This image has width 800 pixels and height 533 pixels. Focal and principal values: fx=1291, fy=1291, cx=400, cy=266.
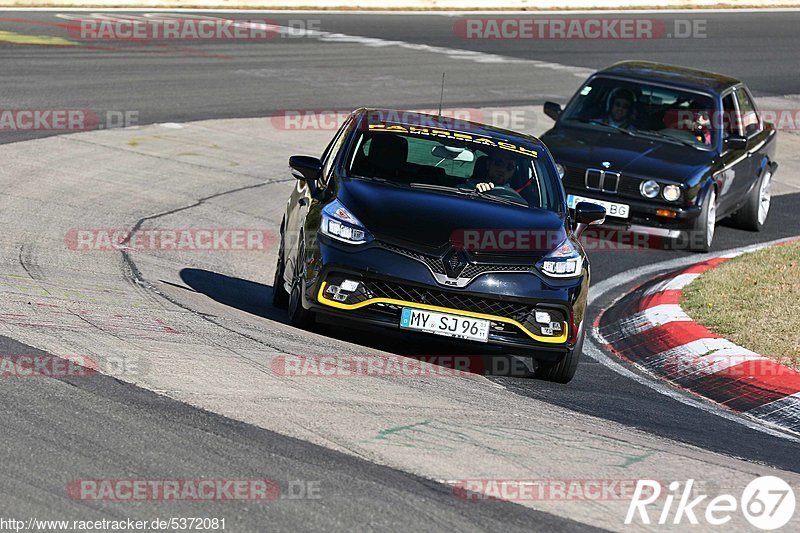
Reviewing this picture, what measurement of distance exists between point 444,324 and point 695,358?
223cm

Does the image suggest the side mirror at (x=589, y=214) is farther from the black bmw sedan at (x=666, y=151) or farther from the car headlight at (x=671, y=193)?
the car headlight at (x=671, y=193)

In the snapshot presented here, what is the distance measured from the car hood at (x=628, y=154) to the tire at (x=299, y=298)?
5859 millimetres

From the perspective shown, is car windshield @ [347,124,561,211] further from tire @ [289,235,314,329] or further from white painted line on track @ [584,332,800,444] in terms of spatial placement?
white painted line on track @ [584,332,800,444]

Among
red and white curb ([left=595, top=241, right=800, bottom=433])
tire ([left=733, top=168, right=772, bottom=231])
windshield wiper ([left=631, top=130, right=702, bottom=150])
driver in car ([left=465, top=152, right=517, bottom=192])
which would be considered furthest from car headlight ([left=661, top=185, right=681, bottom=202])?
driver in car ([left=465, top=152, right=517, bottom=192])

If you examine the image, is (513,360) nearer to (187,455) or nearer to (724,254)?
(187,455)

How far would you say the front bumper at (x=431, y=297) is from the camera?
7770 mm

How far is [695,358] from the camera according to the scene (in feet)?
29.6

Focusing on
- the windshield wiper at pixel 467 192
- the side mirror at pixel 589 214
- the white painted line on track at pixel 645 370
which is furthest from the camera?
the side mirror at pixel 589 214

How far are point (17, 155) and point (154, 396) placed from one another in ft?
28.2

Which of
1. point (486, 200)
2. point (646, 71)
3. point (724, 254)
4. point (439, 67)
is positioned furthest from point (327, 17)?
point (486, 200)

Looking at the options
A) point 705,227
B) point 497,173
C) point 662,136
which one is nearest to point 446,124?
point 497,173

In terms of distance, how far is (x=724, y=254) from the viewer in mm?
13391

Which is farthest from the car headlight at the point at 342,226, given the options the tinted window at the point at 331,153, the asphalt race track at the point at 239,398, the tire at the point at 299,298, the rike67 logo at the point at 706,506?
the rike67 logo at the point at 706,506

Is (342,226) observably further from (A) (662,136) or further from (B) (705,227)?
(A) (662,136)
